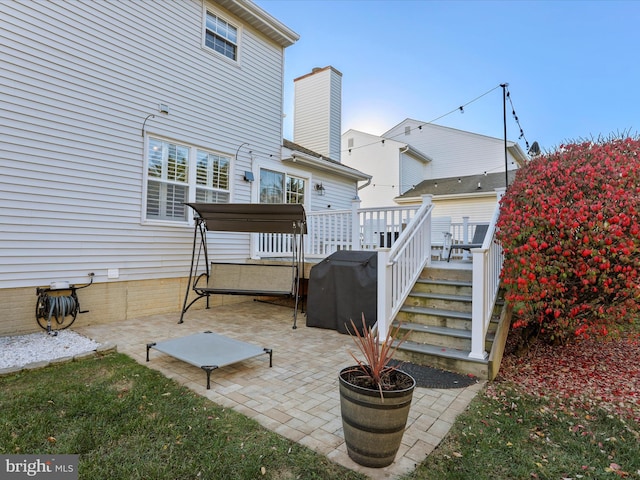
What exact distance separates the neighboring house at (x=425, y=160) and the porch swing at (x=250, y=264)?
1061 centimetres

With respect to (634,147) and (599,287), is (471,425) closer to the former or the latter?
(599,287)

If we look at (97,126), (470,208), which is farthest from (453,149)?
(97,126)

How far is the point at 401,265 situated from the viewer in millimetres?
4441

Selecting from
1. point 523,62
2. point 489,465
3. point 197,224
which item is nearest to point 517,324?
point 489,465

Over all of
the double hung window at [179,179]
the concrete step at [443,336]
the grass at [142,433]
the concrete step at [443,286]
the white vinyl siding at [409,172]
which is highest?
the white vinyl siding at [409,172]

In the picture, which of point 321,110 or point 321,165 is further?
point 321,110

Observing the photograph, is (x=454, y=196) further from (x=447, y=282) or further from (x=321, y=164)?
(x=447, y=282)

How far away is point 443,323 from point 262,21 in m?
7.44

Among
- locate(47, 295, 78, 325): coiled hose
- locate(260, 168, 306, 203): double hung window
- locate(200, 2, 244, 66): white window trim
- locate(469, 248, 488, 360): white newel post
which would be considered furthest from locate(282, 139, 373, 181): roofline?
locate(469, 248, 488, 360): white newel post

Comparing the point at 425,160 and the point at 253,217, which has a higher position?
the point at 425,160

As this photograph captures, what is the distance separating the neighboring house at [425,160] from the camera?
51.4 feet

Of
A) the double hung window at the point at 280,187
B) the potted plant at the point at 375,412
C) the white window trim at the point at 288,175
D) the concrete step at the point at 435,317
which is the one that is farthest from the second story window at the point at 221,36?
the potted plant at the point at 375,412

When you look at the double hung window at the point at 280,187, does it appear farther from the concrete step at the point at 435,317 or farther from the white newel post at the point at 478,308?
the white newel post at the point at 478,308

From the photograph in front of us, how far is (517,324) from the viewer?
3664 millimetres
